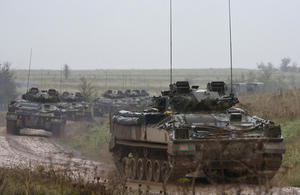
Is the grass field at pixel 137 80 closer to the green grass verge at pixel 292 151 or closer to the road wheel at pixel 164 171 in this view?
the green grass verge at pixel 292 151

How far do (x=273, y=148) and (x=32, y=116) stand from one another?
17617mm

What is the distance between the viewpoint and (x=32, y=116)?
25.7 meters

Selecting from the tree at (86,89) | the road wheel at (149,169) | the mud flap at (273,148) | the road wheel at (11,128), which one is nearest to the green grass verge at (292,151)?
the mud flap at (273,148)

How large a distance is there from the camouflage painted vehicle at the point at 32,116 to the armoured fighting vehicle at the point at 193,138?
10.9 m

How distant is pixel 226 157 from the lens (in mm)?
10750

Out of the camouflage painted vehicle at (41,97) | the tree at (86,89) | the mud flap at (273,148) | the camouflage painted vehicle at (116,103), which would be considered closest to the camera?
the mud flap at (273,148)

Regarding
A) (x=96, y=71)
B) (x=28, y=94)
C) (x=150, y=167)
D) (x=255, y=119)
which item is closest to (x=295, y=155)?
(x=255, y=119)

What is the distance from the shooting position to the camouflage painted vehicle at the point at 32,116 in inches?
1006

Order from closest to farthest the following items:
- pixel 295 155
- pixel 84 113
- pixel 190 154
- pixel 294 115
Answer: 1. pixel 190 154
2. pixel 295 155
3. pixel 294 115
4. pixel 84 113

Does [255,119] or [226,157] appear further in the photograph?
[255,119]

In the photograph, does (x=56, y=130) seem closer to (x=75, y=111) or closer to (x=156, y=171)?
(x=75, y=111)

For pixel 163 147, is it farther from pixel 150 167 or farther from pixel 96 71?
pixel 96 71

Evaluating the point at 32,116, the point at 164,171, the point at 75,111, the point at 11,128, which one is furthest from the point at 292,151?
the point at 75,111

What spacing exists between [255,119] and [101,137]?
15347mm
